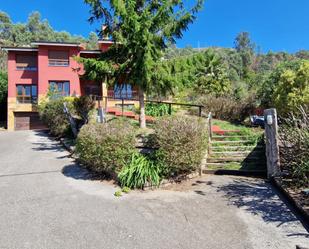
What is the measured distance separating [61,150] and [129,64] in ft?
16.1

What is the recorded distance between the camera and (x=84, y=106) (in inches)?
635

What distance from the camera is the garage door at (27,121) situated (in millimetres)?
30134

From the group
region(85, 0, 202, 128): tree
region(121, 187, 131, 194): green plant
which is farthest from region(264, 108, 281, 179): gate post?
region(85, 0, 202, 128): tree

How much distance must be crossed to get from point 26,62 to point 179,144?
2712 centimetres

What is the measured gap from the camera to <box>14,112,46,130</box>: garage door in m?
30.1

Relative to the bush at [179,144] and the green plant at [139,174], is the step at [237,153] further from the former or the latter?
the green plant at [139,174]

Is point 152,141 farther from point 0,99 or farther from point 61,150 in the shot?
point 0,99

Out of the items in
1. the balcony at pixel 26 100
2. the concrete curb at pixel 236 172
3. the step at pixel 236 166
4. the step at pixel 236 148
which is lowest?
the concrete curb at pixel 236 172

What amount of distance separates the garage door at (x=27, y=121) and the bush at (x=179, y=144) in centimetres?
2457

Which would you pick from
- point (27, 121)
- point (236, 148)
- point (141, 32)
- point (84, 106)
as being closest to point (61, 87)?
point (27, 121)

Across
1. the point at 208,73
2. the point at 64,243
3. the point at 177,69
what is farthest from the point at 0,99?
the point at 64,243

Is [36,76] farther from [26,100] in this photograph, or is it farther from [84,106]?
[84,106]

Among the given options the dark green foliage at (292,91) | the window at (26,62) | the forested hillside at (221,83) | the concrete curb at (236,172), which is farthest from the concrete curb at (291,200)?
the window at (26,62)

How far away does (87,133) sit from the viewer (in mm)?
8766
